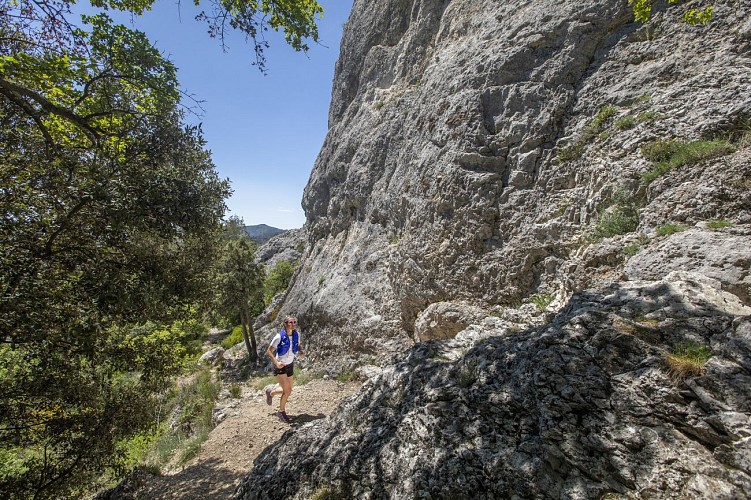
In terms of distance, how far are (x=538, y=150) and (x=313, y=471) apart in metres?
8.82

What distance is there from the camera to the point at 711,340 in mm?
2783

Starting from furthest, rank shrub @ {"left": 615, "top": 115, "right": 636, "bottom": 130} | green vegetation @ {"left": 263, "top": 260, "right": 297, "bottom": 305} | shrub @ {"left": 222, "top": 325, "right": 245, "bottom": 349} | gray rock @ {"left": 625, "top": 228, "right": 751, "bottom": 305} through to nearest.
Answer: green vegetation @ {"left": 263, "top": 260, "right": 297, "bottom": 305} → shrub @ {"left": 222, "top": 325, "right": 245, "bottom": 349} → shrub @ {"left": 615, "top": 115, "right": 636, "bottom": 130} → gray rock @ {"left": 625, "top": 228, "right": 751, "bottom": 305}

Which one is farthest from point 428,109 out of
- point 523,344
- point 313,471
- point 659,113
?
point 313,471

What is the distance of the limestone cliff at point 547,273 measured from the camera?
103 inches

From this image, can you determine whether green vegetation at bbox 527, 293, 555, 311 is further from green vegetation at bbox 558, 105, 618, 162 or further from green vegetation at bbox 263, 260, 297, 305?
green vegetation at bbox 263, 260, 297, 305

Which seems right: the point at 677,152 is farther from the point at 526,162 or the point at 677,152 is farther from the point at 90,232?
the point at 90,232

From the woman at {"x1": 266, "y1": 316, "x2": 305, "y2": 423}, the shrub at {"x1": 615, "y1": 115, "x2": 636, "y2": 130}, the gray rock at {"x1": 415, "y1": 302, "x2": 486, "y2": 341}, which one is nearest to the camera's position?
the shrub at {"x1": 615, "y1": 115, "x2": 636, "y2": 130}

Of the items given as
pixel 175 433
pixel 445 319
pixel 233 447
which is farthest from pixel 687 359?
pixel 175 433

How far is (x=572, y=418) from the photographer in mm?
2816

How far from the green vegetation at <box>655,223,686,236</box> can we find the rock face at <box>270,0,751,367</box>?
0.40 ft

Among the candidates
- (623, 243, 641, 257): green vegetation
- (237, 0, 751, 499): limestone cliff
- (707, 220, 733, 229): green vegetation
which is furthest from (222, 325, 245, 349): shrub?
(707, 220, 733, 229): green vegetation

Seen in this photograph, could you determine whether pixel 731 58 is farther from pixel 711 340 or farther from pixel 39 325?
pixel 39 325

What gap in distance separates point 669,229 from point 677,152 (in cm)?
185

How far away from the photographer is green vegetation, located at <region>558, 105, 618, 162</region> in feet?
25.8
